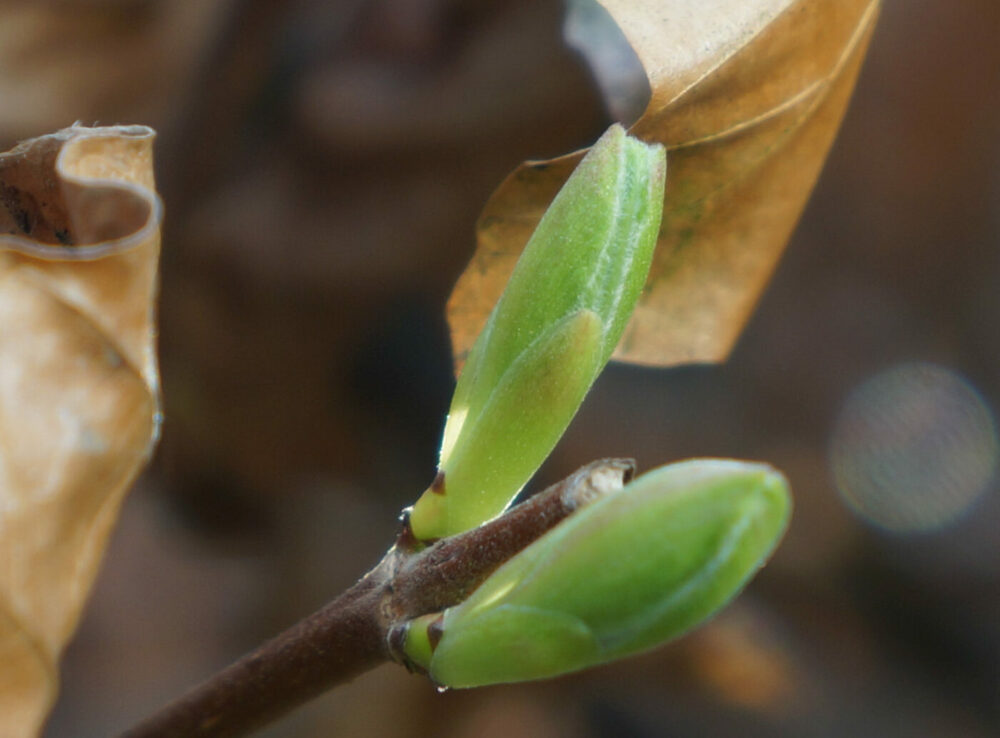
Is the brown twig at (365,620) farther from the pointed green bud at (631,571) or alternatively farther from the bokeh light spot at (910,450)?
the bokeh light spot at (910,450)

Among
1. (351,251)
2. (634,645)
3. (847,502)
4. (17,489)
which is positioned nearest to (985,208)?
(847,502)

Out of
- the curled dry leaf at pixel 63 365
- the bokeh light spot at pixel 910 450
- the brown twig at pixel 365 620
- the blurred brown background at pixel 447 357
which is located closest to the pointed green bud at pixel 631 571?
the brown twig at pixel 365 620

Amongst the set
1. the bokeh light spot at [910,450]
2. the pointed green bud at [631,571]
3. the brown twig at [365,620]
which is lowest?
the bokeh light spot at [910,450]

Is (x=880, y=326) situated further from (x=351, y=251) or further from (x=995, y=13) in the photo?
(x=351, y=251)

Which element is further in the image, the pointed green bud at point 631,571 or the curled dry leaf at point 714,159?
the curled dry leaf at point 714,159

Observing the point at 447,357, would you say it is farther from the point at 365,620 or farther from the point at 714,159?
the point at 365,620


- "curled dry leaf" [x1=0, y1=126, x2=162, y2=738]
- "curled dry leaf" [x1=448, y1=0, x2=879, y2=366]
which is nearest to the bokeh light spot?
"curled dry leaf" [x1=448, y1=0, x2=879, y2=366]

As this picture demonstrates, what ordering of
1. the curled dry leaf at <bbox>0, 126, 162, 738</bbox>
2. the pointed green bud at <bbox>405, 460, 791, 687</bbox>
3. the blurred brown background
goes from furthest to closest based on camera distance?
the blurred brown background, the curled dry leaf at <bbox>0, 126, 162, 738</bbox>, the pointed green bud at <bbox>405, 460, 791, 687</bbox>

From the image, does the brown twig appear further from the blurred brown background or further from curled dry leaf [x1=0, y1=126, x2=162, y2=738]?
the blurred brown background
